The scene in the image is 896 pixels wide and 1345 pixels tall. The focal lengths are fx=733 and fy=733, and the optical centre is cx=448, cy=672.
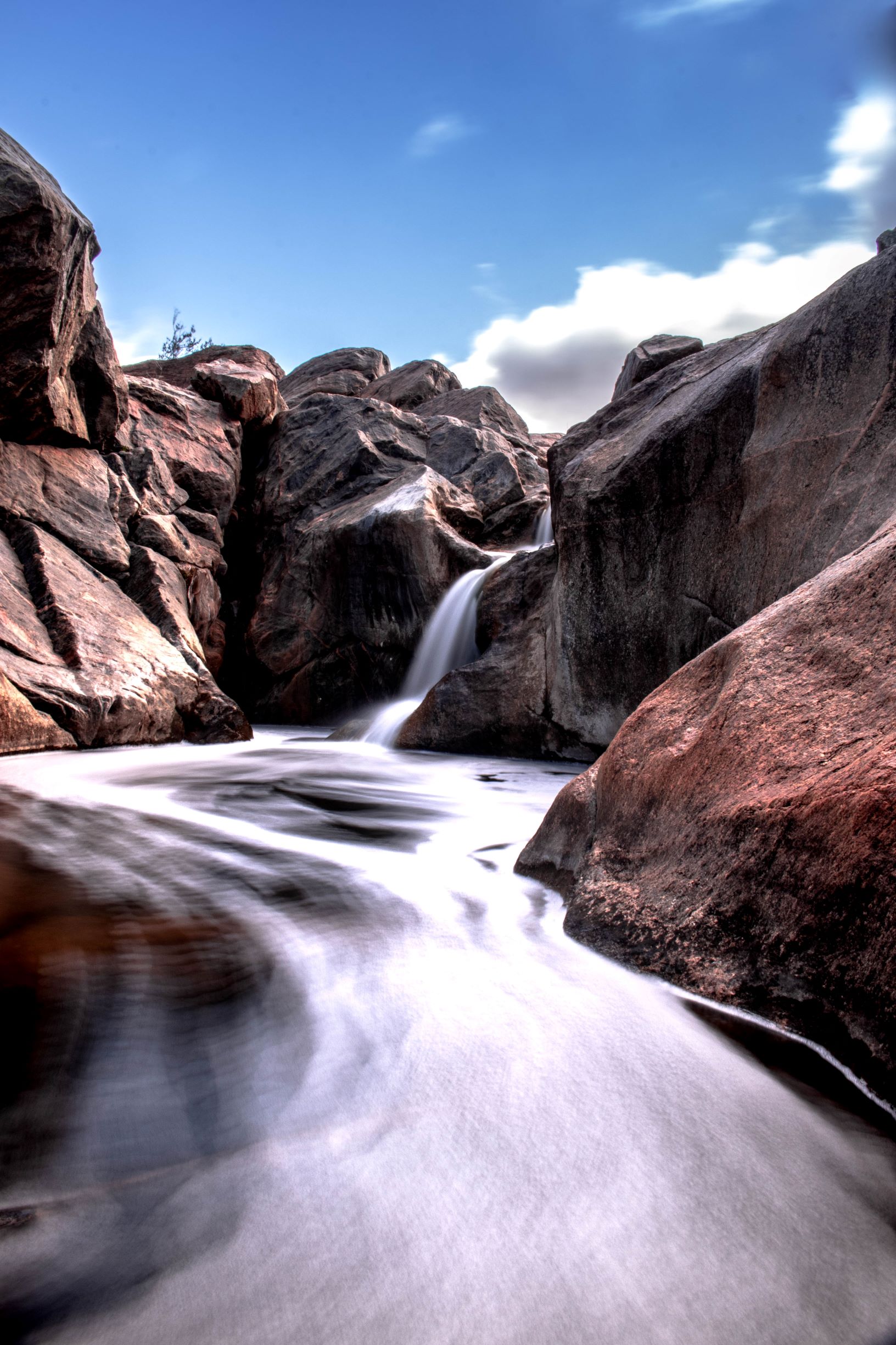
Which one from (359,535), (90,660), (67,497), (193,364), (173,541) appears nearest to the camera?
(90,660)

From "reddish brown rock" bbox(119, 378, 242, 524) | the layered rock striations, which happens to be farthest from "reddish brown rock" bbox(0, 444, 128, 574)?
"reddish brown rock" bbox(119, 378, 242, 524)

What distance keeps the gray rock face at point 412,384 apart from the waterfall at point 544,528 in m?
7.83

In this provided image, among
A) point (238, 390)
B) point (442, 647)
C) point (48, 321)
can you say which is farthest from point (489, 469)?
point (48, 321)

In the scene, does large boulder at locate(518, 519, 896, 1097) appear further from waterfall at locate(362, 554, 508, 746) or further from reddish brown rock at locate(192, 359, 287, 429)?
reddish brown rock at locate(192, 359, 287, 429)

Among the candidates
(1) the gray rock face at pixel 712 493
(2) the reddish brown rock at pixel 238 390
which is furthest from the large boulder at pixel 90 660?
(2) the reddish brown rock at pixel 238 390

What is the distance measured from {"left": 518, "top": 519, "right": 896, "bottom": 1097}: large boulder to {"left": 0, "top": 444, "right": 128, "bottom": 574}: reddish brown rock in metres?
8.07

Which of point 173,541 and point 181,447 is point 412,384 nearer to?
point 181,447

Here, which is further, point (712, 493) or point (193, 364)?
point (193, 364)

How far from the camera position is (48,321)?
7949mm

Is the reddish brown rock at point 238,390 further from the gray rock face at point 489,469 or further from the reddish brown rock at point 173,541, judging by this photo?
the reddish brown rock at point 173,541

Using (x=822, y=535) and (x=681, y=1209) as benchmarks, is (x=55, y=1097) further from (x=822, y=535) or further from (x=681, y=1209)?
(x=822, y=535)

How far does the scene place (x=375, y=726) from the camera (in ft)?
30.8

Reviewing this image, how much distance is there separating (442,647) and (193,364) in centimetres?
1074

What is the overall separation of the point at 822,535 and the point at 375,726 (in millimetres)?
6022
